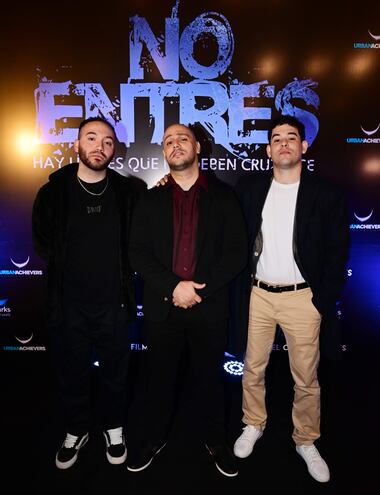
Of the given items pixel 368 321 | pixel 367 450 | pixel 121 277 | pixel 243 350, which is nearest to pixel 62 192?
pixel 121 277

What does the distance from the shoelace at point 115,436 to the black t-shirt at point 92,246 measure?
91 cm

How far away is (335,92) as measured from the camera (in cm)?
344

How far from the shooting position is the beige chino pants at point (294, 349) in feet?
7.71

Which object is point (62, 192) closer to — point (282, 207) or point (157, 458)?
point (282, 207)

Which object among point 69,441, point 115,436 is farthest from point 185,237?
point 69,441

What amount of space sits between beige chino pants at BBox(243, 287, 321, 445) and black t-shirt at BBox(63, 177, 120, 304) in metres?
1.00

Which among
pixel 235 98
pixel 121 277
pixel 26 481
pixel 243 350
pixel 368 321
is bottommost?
pixel 26 481

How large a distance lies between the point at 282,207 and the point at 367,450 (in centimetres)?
182

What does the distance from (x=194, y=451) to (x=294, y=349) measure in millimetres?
1004

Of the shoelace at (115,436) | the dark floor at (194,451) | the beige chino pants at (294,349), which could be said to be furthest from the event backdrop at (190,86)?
the shoelace at (115,436)

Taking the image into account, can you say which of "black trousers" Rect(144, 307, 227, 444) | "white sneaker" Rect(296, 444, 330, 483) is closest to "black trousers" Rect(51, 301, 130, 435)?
"black trousers" Rect(144, 307, 227, 444)

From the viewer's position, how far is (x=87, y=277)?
229 cm

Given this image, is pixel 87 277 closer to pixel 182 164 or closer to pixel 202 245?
pixel 202 245

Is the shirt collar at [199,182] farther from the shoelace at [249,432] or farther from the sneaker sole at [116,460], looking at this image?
the sneaker sole at [116,460]
